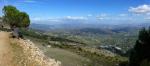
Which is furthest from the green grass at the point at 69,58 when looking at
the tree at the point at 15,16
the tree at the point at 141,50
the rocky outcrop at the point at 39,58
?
Answer: the tree at the point at 15,16

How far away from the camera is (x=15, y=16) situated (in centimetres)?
8250

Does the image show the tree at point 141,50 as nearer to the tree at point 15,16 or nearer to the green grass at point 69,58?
the green grass at point 69,58

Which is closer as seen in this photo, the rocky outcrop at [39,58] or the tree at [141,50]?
the rocky outcrop at [39,58]

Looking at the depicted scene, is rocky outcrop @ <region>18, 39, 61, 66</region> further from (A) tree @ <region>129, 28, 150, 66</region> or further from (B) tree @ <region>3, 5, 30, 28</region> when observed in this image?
(B) tree @ <region>3, 5, 30, 28</region>

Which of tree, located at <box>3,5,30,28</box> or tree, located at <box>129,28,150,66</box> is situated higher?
tree, located at <box>3,5,30,28</box>

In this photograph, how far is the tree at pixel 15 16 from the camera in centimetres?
8306

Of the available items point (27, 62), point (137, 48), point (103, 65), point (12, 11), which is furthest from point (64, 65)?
point (12, 11)

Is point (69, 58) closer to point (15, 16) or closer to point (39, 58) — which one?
point (39, 58)

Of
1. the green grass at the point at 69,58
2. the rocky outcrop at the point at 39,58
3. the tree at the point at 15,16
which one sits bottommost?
the green grass at the point at 69,58

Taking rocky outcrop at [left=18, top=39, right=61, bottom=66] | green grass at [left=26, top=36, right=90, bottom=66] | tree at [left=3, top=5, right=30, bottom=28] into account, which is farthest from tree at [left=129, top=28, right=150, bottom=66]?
tree at [left=3, top=5, right=30, bottom=28]

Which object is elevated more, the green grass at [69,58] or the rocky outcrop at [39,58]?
the rocky outcrop at [39,58]

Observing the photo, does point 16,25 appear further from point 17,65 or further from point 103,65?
point 17,65

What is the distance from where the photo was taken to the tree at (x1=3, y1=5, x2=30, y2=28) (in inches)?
3270

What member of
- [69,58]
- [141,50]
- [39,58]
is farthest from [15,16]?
[39,58]
